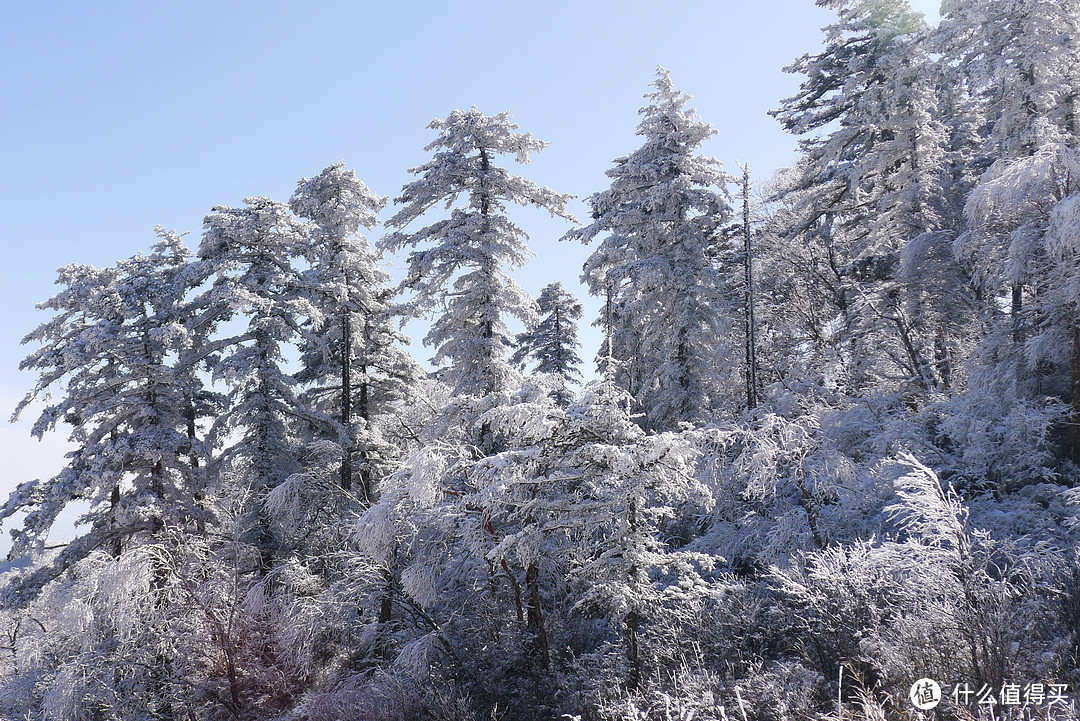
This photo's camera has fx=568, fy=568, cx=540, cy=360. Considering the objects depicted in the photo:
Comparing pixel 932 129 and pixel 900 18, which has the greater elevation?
pixel 900 18

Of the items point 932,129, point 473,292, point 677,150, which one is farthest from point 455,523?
point 932,129

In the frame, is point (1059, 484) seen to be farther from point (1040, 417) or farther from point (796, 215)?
point (796, 215)

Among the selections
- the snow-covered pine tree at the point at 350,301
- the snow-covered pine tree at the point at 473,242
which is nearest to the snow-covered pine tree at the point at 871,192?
the snow-covered pine tree at the point at 473,242

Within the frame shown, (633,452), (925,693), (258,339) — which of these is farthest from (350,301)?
(925,693)

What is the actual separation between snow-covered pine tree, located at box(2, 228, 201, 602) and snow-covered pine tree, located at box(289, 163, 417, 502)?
4166 millimetres

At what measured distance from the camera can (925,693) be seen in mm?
6672

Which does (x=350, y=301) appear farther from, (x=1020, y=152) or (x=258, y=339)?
(x=1020, y=152)

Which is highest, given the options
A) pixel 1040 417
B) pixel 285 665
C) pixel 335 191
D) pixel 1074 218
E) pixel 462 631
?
pixel 335 191

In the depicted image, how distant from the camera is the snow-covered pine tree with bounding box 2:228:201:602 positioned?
15.6 m

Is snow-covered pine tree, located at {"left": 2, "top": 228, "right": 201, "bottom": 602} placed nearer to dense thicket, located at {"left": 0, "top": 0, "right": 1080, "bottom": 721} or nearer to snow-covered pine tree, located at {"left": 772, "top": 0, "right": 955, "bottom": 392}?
dense thicket, located at {"left": 0, "top": 0, "right": 1080, "bottom": 721}

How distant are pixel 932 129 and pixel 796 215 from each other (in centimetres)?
577

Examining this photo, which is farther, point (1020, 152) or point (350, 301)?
point (350, 301)

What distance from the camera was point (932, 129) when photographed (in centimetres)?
1925

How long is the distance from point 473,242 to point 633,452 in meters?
10.0
